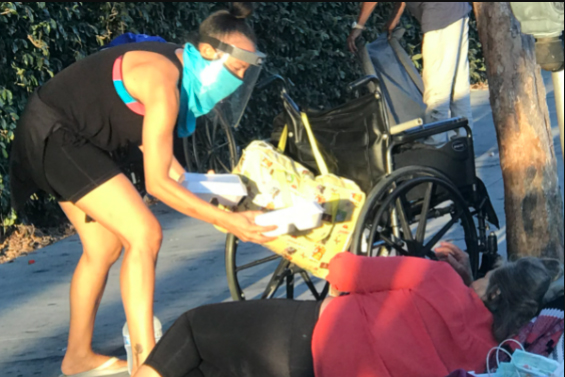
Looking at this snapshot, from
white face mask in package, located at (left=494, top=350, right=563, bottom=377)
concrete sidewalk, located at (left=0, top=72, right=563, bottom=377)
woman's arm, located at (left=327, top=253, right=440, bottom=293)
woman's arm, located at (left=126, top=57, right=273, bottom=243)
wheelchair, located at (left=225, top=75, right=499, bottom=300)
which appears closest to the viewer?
white face mask in package, located at (left=494, top=350, right=563, bottom=377)

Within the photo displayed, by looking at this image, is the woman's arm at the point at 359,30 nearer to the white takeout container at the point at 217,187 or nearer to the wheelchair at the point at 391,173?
the wheelchair at the point at 391,173

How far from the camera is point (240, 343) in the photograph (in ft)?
9.26

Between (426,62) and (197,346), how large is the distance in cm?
315

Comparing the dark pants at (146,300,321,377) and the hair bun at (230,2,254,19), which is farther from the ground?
the hair bun at (230,2,254,19)

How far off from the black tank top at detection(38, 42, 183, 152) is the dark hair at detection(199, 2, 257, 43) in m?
0.18

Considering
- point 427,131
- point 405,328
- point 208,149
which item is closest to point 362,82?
point 427,131

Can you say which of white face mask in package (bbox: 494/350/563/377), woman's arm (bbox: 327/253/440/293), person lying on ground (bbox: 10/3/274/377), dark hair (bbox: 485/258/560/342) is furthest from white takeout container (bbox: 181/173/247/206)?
white face mask in package (bbox: 494/350/563/377)

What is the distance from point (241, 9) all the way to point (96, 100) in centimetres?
67

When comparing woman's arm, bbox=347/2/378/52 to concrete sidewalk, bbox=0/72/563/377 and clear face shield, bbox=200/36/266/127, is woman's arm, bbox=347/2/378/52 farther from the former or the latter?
clear face shield, bbox=200/36/266/127

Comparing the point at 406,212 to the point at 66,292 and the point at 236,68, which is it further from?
the point at 66,292

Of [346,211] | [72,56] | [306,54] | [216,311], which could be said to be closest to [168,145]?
[216,311]

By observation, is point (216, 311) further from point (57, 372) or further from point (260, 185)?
point (57, 372)

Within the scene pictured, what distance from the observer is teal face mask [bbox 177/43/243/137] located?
332 cm

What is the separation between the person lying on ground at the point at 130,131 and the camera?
319cm
